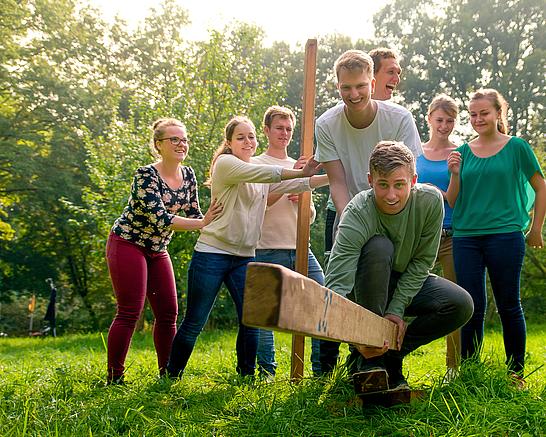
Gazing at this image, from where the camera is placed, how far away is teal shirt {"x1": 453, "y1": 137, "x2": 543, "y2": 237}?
4.20 metres

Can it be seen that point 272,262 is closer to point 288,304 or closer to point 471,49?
point 288,304

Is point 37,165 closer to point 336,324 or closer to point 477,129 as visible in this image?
point 477,129

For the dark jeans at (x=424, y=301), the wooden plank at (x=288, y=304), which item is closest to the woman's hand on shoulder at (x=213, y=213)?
the dark jeans at (x=424, y=301)

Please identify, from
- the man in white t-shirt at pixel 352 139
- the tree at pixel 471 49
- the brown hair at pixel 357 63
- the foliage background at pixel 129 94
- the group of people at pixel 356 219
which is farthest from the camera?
the tree at pixel 471 49

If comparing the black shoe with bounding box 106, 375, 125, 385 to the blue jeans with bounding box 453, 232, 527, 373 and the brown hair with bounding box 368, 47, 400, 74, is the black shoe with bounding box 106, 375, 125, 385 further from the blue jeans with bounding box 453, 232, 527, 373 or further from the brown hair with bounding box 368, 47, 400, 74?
the brown hair with bounding box 368, 47, 400, 74

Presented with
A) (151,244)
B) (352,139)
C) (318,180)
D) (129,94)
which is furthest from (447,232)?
(129,94)

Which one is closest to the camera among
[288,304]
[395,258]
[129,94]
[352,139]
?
[288,304]

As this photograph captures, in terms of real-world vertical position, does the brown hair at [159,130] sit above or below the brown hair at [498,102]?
below

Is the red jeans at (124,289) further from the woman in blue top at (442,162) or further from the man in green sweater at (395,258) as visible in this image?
the woman in blue top at (442,162)

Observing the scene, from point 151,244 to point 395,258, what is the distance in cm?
188

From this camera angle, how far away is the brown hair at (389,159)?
321cm

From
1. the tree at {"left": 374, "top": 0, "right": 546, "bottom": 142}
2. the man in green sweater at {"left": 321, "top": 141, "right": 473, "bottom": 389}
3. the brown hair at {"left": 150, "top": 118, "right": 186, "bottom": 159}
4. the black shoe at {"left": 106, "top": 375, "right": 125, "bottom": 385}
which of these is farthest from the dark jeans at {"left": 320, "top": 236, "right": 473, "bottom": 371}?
the tree at {"left": 374, "top": 0, "right": 546, "bottom": 142}

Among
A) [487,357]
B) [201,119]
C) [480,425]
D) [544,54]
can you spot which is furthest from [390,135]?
[544,54]

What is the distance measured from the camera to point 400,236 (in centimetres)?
337
